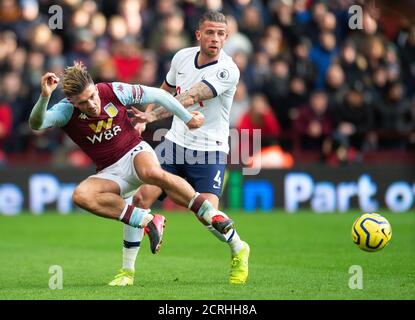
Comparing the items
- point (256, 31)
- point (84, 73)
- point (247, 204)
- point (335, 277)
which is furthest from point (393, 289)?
point (256, 31)

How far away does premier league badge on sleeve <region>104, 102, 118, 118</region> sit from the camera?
9070mm

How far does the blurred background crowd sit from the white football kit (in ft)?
25.6

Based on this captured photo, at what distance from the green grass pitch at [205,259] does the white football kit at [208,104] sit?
1.36 metres

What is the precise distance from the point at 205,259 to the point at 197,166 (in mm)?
2095

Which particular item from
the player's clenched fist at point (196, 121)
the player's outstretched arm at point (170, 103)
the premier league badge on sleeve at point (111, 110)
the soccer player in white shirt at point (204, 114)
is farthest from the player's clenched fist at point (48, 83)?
the player's clenched fist at point (196, 121)

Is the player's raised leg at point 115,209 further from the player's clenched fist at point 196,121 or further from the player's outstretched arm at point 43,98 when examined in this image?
the player's clenched fist at point 196,121

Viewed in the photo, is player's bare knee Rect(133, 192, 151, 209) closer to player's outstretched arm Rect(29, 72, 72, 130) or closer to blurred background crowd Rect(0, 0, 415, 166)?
player's outstretched arm Rect(29, 72, 72, 130)

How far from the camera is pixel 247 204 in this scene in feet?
61.9

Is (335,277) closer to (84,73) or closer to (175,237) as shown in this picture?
(84,73)

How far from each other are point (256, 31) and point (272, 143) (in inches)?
96.4

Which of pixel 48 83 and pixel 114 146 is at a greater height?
pixel 48 83

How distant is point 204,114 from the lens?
1000 cm

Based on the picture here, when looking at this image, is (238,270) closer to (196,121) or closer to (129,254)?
(129,254)
